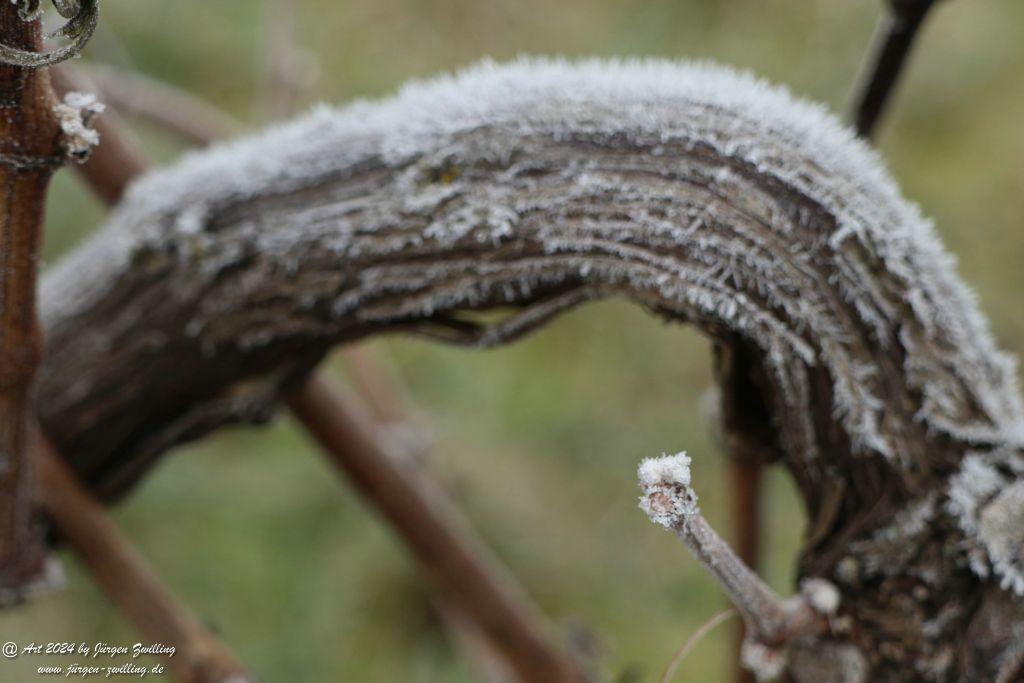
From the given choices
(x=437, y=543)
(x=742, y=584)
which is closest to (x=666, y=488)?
(x=742, y=584)

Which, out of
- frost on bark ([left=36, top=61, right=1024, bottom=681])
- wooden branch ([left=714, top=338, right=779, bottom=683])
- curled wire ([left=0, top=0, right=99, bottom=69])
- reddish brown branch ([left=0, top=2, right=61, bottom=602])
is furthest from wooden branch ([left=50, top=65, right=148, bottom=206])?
wooden branch ([left=714, top=338, right=779, bottom=683])

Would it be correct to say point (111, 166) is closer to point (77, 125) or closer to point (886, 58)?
point (77, 125)

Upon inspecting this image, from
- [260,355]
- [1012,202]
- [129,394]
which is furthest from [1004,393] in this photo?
[1012,202]

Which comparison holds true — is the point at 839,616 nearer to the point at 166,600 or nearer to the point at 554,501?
the point at 166,600

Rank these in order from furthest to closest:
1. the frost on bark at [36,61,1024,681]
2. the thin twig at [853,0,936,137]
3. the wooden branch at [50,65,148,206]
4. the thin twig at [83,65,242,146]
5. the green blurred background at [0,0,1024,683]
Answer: the green blurred background at [0,0,1024,683] → the thin twig at [83,65,242,146] → the wooden branch at [50,65,148,206] → the thin twig at [853,0,936,137] → the frost on bark at [36,61,1024,681]

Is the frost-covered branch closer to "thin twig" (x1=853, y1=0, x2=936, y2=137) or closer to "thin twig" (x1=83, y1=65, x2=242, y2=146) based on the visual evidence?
"thin twig" (x1=853, y1=0, x2=936, y2=137)
